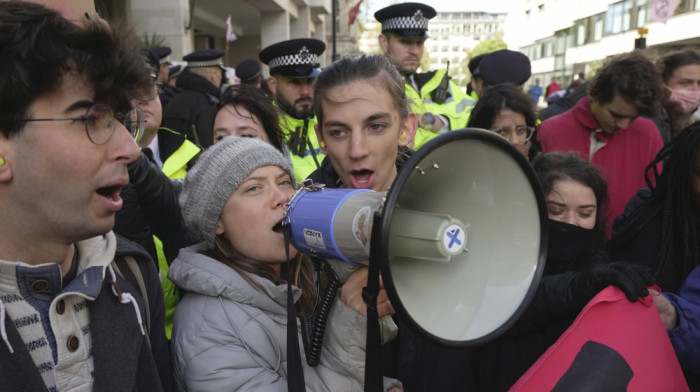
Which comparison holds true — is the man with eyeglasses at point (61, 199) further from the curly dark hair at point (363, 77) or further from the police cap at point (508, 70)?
the police cap at point (508, 70)

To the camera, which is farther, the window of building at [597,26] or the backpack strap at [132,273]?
the window of building at [597,26]

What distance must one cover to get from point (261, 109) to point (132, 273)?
159 centimetres

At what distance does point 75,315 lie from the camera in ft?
3.61

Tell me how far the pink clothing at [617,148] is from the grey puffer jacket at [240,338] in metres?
2.24

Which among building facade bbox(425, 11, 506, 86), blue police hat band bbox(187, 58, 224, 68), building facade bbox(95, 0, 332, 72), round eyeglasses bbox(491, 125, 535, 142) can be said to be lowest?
round eyeglasses bbox(491, 125, 535, 142)

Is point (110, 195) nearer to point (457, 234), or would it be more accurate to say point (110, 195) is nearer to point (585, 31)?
point (457, 234)

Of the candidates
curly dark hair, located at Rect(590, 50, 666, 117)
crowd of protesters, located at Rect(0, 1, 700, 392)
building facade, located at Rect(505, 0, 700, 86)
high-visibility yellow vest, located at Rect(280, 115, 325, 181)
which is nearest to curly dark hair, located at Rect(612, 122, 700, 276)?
crowd of protesters, located at Rect(0, 1, 700, 392)

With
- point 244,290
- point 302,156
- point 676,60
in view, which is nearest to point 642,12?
point 676,60

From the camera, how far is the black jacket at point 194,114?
3.97 m

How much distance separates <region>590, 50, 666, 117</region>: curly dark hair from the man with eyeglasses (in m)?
2.70

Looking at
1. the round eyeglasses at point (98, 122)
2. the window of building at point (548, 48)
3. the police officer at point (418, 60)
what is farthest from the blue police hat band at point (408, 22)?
the window of building at point (548, 48)

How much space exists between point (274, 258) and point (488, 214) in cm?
70

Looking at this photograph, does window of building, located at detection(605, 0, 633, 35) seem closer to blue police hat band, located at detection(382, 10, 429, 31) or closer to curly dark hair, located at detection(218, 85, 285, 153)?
blue police hat band, located at detection(382, 10, 429, 31)

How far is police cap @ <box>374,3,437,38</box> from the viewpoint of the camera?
3824mm
